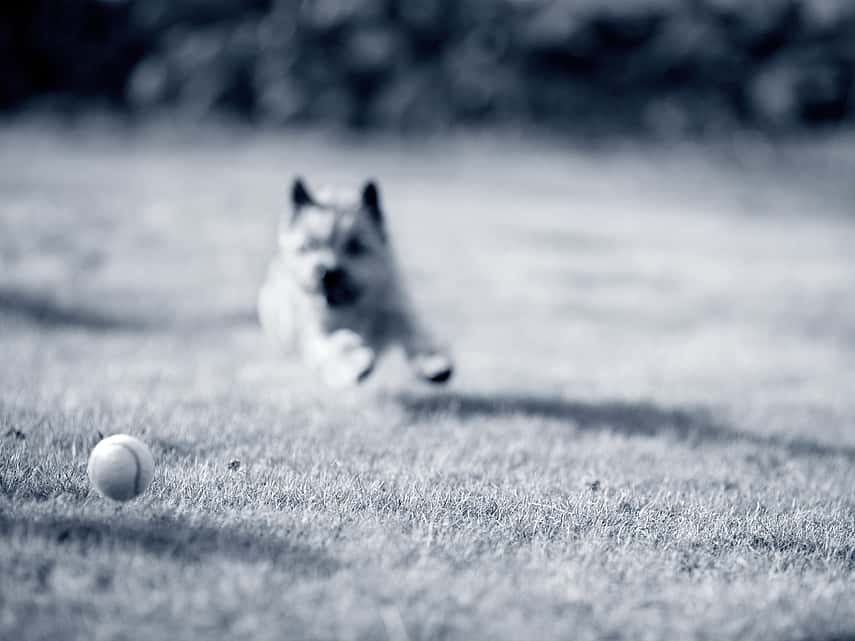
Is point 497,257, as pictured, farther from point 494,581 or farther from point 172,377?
point 494,581

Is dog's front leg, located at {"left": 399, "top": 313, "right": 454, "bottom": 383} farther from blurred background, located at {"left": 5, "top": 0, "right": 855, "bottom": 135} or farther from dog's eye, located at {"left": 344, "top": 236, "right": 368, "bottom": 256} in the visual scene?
blurred background, located at {"left": 5, "top": 0, "right": 855, "bottom": 135}

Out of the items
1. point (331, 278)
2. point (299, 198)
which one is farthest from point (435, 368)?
point (299, 198)

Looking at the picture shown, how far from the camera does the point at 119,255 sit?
415 inches

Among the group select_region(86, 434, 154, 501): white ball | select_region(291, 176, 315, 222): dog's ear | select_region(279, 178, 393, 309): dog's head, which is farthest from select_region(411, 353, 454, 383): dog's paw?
select_region(86, 434, 154, 501): white ball

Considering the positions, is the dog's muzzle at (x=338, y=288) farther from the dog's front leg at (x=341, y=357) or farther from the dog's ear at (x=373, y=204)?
the dog's ear at (x=373, y=204)

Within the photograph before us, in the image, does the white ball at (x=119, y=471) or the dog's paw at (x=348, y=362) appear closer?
the white ball at (x=119, y=471)

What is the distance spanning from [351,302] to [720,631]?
10.1 ft

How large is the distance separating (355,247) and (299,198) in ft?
1.56

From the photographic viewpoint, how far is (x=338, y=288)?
17.4 feet

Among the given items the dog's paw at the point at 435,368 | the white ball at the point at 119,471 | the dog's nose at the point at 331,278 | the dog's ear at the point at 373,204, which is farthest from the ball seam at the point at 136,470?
the dog's ear at the point at 373,204

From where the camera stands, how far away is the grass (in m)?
2.88

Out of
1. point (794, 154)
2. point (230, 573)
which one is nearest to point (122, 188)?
point (230, 573)

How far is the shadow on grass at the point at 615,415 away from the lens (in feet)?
17.3

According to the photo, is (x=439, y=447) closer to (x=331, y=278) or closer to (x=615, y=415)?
(x=331, y=278)
